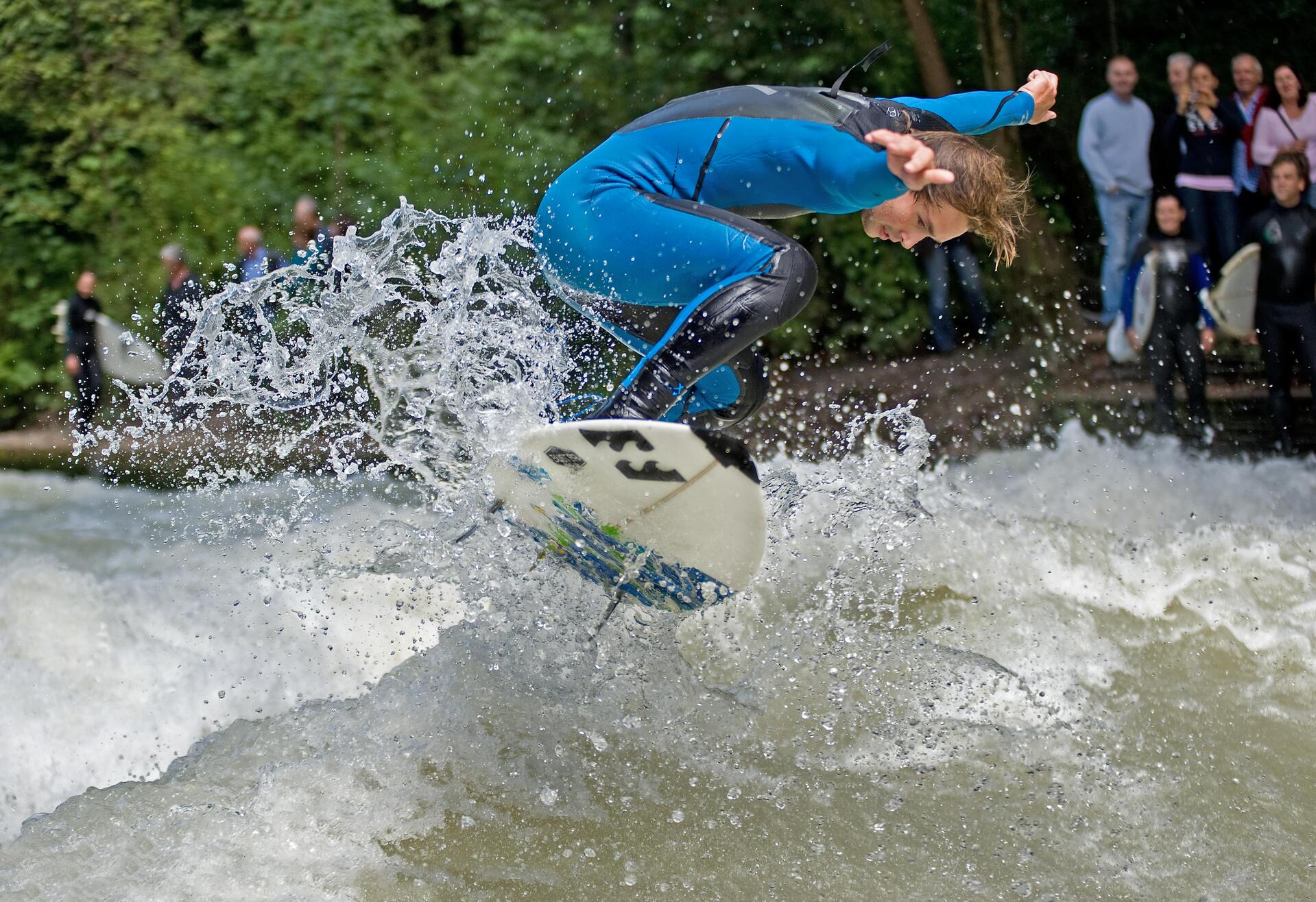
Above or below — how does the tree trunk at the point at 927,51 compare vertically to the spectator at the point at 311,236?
above

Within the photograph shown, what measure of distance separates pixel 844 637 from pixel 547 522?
0.93 metres

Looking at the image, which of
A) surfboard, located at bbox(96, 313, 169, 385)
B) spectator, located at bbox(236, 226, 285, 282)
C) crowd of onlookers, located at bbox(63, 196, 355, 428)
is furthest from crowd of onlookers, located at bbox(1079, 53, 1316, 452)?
surfboard, located at bbox(96, 313, 169, 385)

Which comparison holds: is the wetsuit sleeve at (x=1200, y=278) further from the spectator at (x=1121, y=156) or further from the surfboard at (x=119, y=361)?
the surfboard at (x=119, y=361)

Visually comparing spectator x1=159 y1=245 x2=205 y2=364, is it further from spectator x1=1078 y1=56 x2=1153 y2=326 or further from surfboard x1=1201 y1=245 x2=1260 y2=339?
surfboard x1=1201 y1=245 x2=1260 y2=339

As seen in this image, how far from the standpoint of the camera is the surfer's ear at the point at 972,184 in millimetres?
2889

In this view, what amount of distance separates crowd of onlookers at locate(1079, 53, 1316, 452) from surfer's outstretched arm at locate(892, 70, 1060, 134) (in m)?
3.25

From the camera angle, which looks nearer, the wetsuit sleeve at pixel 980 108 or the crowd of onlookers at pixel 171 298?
the wetsuit sleeve at pixel 980 108

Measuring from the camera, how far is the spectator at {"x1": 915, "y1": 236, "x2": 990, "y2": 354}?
775cm

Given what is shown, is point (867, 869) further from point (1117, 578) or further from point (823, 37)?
point (823, 37)

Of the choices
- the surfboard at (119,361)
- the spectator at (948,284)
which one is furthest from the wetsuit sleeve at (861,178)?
the surfboard at (119,361)

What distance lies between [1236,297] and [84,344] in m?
7.43

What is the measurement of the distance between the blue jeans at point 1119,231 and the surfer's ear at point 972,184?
4.04 metres

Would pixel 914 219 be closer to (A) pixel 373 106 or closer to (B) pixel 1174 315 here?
(B) pixel 1174 315

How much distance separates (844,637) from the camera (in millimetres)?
3650
